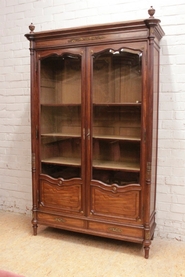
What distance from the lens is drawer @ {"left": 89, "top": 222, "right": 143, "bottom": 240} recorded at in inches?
93.0

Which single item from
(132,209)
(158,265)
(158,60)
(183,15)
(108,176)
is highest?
(183,15)

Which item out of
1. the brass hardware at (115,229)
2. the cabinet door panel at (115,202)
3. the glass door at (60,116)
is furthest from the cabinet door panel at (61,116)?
the brass hardware at (115,229)

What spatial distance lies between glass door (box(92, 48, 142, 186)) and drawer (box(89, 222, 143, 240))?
0.38 m

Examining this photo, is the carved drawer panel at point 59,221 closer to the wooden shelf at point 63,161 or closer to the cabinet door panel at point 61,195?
the cabinet door panel at point 61,195

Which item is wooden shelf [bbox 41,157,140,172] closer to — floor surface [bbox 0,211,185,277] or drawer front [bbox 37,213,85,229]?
drawer front [bbox 37,213,85,229]

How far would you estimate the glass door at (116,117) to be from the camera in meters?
2.40

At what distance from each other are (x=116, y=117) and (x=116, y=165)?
44cm

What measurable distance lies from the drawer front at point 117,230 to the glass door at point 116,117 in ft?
1.23

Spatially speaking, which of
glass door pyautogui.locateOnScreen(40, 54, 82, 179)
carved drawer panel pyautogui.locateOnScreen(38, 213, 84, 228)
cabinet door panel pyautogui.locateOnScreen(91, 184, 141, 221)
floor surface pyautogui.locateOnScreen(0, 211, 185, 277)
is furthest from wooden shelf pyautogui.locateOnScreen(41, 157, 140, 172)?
floor surface pyautogui.locateOnScreen(0, 211, 185, 277)

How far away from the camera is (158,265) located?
224cm

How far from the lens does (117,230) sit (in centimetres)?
243

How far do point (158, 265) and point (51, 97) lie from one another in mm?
1781

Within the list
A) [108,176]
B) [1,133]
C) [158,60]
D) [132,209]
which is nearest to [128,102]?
[158,60]

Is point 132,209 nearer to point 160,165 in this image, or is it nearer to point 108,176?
point 108,176
